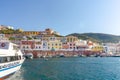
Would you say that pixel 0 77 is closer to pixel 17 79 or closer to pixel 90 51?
pixel 17 79

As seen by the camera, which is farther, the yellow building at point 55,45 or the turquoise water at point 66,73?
the yellow building at point 55,45

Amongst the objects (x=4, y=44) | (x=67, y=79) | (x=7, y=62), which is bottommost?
(x=67, y=79)

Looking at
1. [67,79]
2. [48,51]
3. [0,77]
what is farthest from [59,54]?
[0,77]

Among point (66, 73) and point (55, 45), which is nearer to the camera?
point (66, 73)

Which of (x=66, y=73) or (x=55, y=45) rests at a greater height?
(x=55, y=45)

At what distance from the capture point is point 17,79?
35.1 m

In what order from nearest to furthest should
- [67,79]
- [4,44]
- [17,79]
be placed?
1. [4,44]
2. [17,79]
3. [67,79]

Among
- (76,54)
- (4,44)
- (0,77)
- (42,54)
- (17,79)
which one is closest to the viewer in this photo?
(0,77)

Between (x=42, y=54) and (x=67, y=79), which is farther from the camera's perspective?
(x=42, y=54)

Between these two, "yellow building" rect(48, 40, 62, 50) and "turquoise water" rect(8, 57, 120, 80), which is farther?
"yellow building" rect(48, 40, 62, 50)

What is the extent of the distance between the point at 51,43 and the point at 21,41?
19.3 meters

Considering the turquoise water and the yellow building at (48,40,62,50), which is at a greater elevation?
the yellow building at (48,40,62,50)

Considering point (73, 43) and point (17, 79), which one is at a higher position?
point (73, 43)

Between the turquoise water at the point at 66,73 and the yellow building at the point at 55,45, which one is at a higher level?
the yellow building at the point at 55,45
